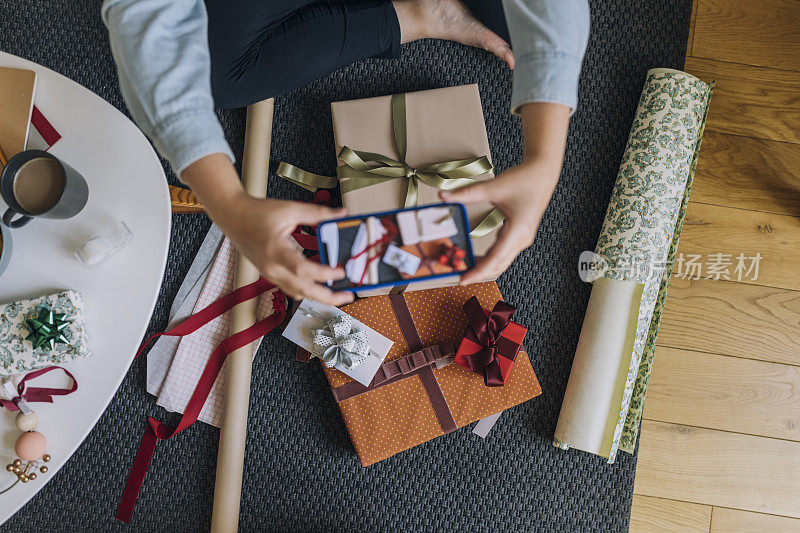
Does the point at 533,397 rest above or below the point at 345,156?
below

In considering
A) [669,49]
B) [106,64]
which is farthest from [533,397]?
[106,64]

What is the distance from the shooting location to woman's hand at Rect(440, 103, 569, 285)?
61 centimetres

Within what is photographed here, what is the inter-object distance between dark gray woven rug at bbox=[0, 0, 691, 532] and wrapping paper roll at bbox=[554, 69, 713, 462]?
0.18 feet

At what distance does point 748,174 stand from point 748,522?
761 mm

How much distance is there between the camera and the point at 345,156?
1035 millimetres


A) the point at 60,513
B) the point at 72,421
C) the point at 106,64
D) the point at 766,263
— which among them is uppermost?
the point at 106,64

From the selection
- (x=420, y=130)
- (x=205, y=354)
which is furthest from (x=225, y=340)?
(x=420, y=130)

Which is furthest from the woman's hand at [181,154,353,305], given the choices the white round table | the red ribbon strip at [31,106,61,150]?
the red ribbon strip at [31,106,61,150]

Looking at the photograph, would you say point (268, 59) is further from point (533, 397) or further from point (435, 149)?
point (533, 397)

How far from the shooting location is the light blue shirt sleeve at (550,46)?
61 cm

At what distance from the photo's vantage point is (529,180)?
24.2 inches

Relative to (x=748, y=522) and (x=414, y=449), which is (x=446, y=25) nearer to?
(x=414, y=449)

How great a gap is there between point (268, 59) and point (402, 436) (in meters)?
0.74

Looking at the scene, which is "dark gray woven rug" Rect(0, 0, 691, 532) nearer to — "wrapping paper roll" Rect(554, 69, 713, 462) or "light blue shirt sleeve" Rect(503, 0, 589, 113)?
"wrapping paper roll" Rect(554, 69, 713, 462)
